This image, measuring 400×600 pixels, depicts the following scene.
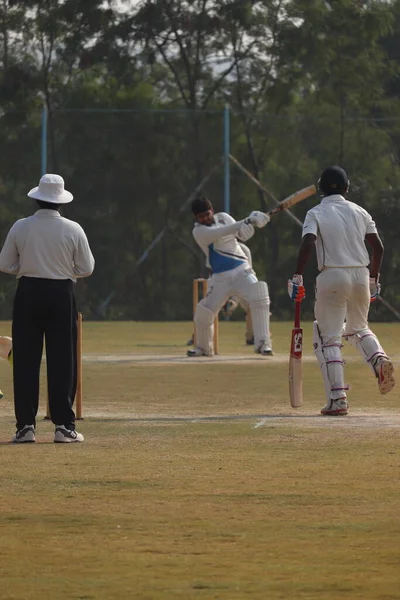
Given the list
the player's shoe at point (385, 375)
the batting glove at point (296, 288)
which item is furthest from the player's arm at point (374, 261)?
the player's shoe at point (385, 375)

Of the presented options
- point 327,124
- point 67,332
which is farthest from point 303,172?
point 67,332

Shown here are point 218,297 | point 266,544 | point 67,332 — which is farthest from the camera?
point 218,297

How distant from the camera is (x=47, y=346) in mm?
12031

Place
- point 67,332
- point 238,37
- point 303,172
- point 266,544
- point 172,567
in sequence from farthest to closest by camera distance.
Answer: point 238,37
point 303,172
point 67,332
point 266,544
point 172,567

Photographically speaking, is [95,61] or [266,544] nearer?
[266,544]

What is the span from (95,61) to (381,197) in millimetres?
6912

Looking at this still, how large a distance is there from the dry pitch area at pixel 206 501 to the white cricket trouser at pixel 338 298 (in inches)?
27.7

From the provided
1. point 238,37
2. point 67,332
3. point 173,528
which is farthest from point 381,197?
point 173,528

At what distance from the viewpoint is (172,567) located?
7098 millimetres

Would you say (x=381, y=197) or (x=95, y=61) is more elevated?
→ (x=95, y=61)

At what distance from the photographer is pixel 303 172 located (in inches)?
1355

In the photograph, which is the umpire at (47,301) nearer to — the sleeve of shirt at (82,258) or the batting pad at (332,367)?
the sleeve of shirt at (82,258)

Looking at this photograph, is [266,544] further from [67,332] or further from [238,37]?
[238,37]

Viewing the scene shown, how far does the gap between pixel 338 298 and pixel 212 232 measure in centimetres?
817
